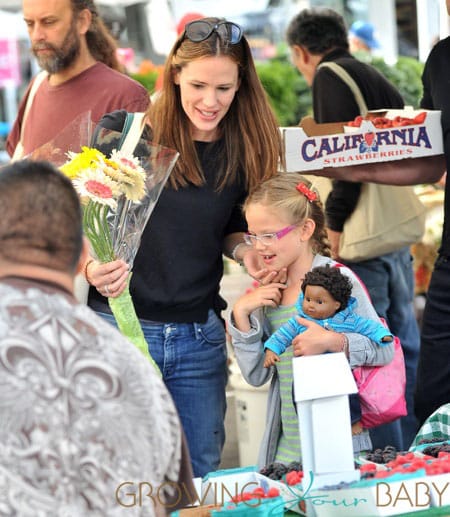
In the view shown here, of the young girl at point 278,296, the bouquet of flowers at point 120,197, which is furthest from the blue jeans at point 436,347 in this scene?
the bouquet of flowers at point 120,197

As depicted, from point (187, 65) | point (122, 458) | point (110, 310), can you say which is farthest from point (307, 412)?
point (187, 65)

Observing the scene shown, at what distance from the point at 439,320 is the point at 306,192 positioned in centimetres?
68

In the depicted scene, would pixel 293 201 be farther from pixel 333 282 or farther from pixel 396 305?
pixel 396 305

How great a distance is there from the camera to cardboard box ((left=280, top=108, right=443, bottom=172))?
305 cm

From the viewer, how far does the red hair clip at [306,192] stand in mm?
2857

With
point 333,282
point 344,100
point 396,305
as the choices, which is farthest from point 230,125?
Answer: point 396,305

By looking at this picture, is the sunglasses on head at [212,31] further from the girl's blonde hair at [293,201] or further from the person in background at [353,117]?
the person in background at [353,117]

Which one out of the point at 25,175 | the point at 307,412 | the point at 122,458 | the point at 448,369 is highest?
the point at 25,175

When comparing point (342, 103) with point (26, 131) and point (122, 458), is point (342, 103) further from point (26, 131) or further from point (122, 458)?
point (122, 458)

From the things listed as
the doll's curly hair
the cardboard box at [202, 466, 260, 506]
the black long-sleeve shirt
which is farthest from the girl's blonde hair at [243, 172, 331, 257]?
the black long-sleeve shirt

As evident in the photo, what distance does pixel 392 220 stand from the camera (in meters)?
4.09

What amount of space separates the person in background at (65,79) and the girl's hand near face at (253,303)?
1090 mm

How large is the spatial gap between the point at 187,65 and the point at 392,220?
1534mm

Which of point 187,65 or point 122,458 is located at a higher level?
point 187,65
